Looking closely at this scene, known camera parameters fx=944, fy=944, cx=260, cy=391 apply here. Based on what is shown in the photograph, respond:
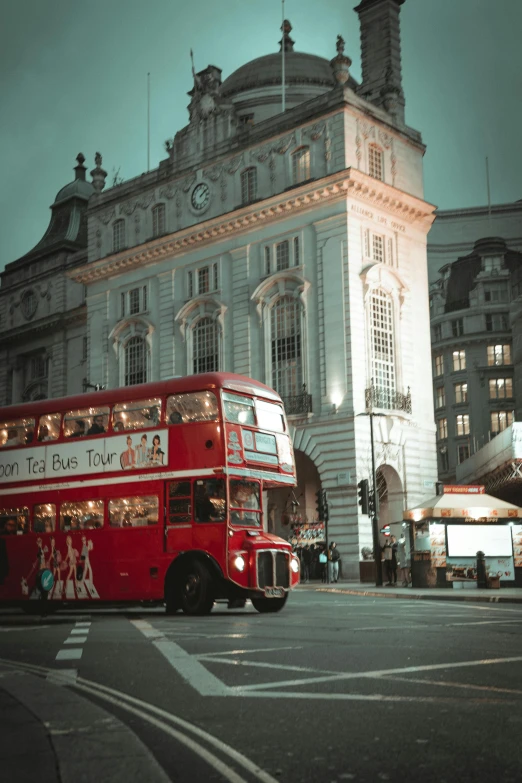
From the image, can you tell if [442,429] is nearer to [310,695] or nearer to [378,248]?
[378,248]

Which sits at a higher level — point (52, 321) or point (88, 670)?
point (52, 321)

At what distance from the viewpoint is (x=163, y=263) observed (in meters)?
49.9

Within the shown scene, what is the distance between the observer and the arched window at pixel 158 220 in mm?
50406

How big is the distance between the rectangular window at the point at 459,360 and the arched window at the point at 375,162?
3399cm

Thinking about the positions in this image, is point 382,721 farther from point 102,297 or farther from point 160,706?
point 102,297

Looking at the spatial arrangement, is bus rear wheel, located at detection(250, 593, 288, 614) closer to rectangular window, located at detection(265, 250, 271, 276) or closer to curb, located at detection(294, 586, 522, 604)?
curb, located at detection(294, 586, 522, 604)

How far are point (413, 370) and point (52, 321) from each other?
27974 mm

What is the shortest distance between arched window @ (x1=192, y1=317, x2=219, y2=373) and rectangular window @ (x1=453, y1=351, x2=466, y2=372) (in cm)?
3430

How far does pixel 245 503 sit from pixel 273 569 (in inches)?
59.1

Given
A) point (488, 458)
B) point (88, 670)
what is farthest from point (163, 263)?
point (88, 670)

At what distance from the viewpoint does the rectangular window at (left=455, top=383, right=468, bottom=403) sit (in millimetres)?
75825

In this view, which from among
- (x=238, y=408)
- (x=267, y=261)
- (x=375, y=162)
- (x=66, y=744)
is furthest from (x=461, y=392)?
(x=66, y=744)

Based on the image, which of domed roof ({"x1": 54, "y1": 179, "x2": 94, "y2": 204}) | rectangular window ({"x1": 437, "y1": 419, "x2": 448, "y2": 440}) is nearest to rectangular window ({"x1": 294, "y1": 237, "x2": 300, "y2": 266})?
domed roof ({"x1": 54, "y1": 179, "x2": 94, "y2": 204})

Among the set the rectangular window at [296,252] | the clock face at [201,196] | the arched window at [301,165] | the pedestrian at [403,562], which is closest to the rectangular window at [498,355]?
the clock face at [201,196]
